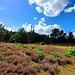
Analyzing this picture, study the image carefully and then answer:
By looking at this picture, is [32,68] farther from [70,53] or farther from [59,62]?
[70,53]

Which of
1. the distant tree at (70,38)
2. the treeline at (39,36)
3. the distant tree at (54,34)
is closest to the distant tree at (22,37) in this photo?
the treeline at (39,36)

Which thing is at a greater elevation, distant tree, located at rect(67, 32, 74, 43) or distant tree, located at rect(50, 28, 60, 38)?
distant tree, located at rect(50, 28, 60, 38)

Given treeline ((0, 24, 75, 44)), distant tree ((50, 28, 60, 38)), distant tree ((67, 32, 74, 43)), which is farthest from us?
distant tree ((50, 28, 60, 38))

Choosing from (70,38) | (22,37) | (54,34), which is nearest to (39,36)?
(54,34)

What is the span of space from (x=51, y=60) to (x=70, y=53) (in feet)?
16.9

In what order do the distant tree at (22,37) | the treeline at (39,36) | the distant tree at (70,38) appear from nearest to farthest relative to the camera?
the distant tree at (22,37)
the treeline at (39,36)
the distant tree at (70,38)

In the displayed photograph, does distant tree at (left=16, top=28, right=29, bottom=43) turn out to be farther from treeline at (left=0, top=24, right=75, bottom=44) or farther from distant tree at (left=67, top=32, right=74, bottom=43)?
distant tree at (left=67, top=32, right=74, bottom=43)

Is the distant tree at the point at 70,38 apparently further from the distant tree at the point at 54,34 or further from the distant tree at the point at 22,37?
the distant tree at the point at 22,37

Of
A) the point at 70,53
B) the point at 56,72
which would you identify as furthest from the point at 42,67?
the point at 70,53

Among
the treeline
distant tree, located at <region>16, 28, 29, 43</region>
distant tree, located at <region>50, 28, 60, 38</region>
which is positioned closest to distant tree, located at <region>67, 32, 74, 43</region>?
the treeline

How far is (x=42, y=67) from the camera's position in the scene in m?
13.0

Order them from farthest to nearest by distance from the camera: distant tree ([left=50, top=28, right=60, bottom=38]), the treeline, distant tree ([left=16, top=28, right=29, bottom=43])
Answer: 1. distant tree ([left=50, top=28, right=60, bottom=38])
2. the treeline
3. distant tree ([left=16, top=28, right=29, bottom=43])

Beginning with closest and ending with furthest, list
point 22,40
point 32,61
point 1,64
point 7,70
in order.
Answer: point 7,70 → point 1,64 → point 32,61 → point 22,40

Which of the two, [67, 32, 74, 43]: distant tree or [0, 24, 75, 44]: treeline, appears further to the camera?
[67, 32, 74, 43]: distant tree
